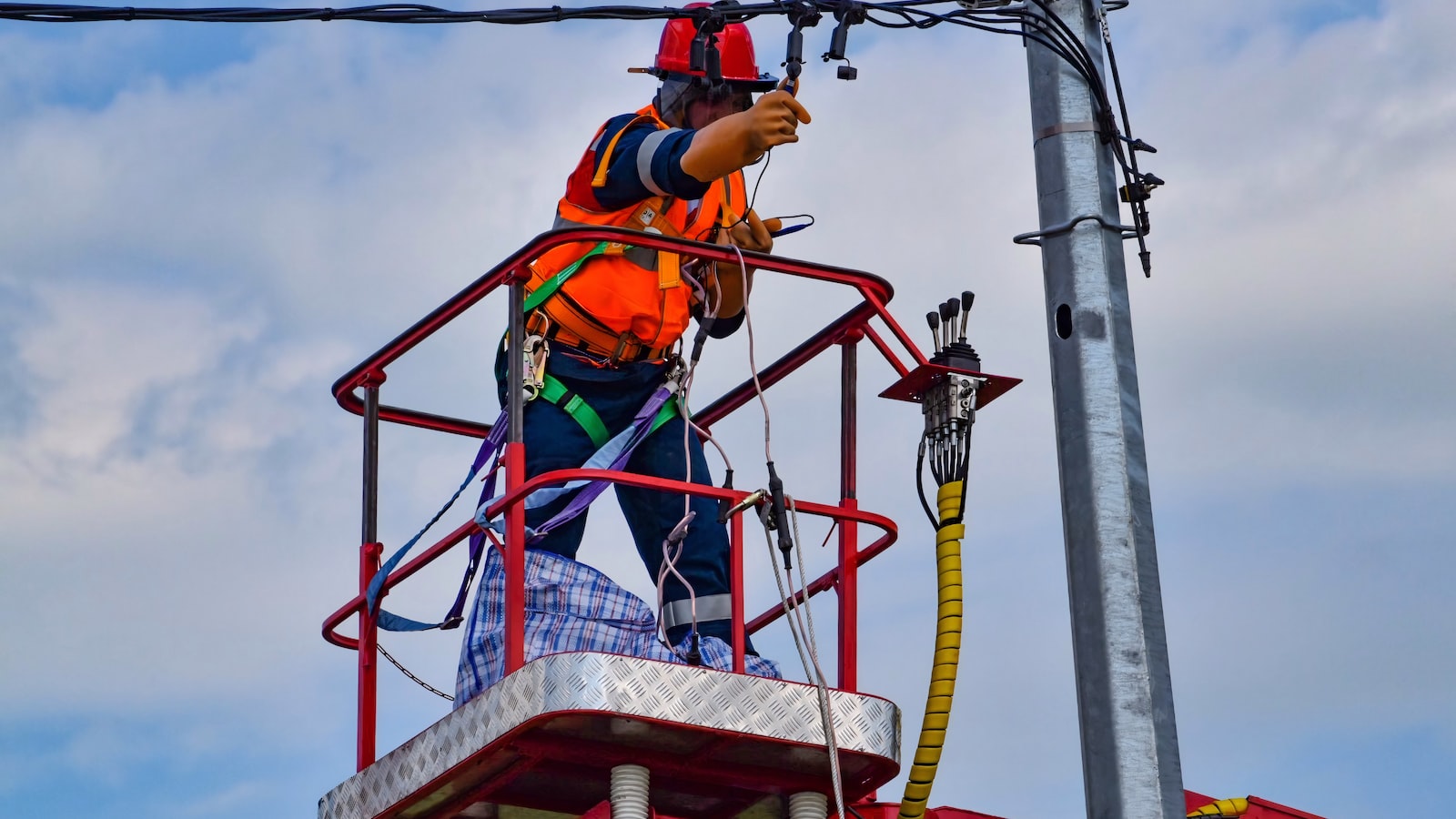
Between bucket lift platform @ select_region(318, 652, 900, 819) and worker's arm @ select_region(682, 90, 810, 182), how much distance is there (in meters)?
1.72

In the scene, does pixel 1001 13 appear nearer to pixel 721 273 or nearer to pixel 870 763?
pixel 721 273

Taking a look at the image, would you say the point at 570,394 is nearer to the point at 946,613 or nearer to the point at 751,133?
the point at 751,133

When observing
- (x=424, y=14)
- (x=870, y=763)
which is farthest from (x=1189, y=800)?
(x=424, y=14)

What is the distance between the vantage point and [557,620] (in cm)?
689

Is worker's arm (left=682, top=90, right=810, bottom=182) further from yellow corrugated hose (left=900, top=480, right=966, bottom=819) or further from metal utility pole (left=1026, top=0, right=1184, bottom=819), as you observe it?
yellow corrugated hose (left=900, top=480, right=966, bottom=819)

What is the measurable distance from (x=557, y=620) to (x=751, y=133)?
1.73m

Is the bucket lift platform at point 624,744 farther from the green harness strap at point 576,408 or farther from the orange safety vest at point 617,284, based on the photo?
the orange safety vest at point 617,284

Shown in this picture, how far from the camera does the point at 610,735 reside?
644 cm

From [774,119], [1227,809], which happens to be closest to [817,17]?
[774,119]

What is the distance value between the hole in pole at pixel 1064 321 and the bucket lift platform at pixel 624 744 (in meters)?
1.37

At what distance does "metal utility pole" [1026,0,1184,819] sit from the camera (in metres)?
5.93

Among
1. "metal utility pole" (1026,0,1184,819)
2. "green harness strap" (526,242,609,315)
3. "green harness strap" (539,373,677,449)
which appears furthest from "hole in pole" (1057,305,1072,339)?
"green harness strap" (526,242,609,315)

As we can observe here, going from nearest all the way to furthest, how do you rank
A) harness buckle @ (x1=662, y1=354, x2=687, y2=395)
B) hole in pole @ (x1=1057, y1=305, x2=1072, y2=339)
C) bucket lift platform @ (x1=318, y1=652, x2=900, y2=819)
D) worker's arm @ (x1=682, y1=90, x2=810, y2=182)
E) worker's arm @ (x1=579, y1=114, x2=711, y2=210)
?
bucket lift platform @ (x1=318, y1=652, x2=900, y2=819), hole in pole @ (x1=1057, y1=305, x2=1072, y2=339), worker's arm @ (x1=682, y1=90, x2=810, y2=182), worker's arm @ (x1=579, y1=114, x2=711, y2=210), harness buckle @ (x1=662, y1=354, x2=687, y2=395)

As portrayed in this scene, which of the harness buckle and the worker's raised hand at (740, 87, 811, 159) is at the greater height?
the worker's raised hand at (740, 87, 811, 159)
